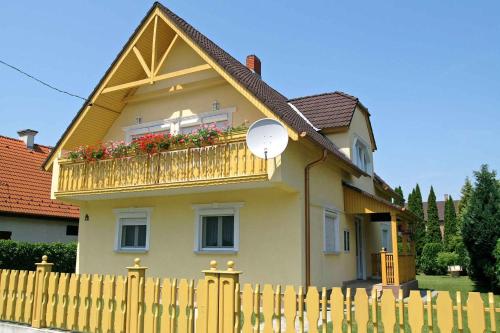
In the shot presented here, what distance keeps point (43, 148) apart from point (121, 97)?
36.9ft

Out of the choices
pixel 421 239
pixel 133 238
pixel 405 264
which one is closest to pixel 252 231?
pixel 133 238

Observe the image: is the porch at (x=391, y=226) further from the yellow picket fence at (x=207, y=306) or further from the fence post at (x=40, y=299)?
the fence post at (x=40, y=299)

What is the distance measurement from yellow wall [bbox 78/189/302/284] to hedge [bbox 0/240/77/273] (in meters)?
2.52

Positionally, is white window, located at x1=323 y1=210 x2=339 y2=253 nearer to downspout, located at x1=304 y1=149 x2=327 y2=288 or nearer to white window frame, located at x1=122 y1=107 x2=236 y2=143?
downspout, located at x1=304 y1=149 x2=327 y2=288

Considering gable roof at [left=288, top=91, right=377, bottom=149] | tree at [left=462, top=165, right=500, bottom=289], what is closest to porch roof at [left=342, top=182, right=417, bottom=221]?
gable roof at [left=288, top=91, right=377, bottom=149]

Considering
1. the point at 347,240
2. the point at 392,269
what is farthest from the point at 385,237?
the point at 392,269

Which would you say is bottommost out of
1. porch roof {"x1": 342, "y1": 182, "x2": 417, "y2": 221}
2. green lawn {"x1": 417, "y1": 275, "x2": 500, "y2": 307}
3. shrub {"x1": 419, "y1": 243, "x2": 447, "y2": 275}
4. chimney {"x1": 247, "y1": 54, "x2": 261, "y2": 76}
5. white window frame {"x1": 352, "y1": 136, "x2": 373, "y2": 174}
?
green lawn {"x1": 417, "y1": 275, "x2": 500, "y2": 307}

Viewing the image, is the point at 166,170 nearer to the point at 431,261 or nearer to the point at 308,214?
the point at 308,214

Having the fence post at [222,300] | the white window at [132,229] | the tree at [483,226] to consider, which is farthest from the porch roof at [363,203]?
the fence post at [222,300]

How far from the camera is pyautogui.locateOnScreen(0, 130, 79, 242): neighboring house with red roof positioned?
18.4 metres

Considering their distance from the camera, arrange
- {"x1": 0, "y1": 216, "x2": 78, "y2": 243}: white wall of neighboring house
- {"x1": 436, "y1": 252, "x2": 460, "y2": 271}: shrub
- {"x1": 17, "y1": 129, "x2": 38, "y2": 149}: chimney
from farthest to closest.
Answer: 1. {"x1": 436, "y1": 252, "x2": 460, "y2": 271}: shrub
2. {"x1": 17, "y1": 129, "x2": 38, "y2": 149}: chimney
3. {"x1": 0, "y1": 216, "x2": 78, "y2": 243}: white wall of neighboring house

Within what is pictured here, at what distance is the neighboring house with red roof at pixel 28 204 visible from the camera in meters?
18.4

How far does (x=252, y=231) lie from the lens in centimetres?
1221

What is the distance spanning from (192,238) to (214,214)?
3.47 ft
